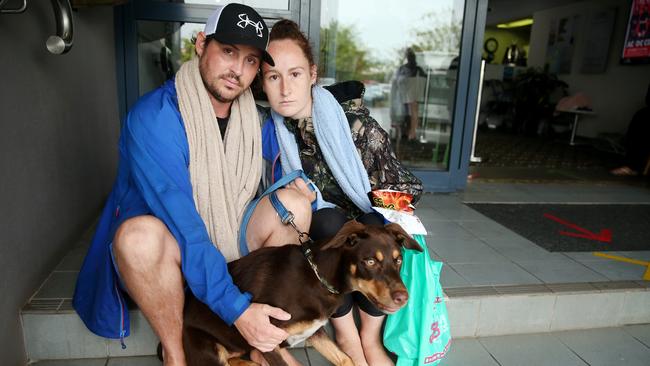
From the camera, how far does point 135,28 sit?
375cm

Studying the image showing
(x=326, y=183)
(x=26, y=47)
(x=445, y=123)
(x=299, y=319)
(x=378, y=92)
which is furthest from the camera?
(x=378, y=92)

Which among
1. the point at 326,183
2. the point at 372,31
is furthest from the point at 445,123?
the point at 326,183

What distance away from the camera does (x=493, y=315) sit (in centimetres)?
254

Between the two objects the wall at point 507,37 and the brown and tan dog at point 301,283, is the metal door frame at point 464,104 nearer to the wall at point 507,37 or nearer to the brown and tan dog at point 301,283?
the brown and tan dog at point 301,283

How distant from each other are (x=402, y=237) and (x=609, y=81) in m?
10.4

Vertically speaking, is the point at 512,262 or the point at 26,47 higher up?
the point at 26,47

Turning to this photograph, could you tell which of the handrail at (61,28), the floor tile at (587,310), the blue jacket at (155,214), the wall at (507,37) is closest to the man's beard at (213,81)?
the blue jacket at (155,214)

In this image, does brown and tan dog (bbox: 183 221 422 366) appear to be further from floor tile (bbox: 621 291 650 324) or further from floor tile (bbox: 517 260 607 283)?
floor tile (bbox: 621 291 650 324)

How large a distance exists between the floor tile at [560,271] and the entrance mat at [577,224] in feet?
0.98

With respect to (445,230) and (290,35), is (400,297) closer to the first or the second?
(290,35)

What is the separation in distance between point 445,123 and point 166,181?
12.5ft

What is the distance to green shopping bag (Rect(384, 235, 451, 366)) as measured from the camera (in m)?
1.99

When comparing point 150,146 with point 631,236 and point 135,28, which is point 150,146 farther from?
point 631,236

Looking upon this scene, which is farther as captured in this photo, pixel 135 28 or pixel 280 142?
pixel 135 28
